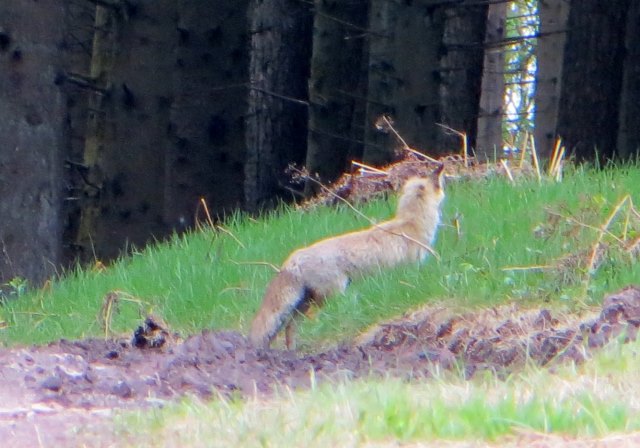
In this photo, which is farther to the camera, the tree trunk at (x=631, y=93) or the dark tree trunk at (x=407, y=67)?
the dark tree trunk at (x=407, y=67)

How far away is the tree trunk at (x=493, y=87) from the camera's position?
21500 millimetres

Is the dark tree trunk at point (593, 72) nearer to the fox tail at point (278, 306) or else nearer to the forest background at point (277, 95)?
the forest background at point (277, 95)

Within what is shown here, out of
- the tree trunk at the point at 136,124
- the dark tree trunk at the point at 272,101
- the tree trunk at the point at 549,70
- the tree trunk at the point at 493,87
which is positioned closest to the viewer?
the tree trunk at the point at 136,124

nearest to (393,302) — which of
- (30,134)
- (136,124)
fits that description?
(30,134)

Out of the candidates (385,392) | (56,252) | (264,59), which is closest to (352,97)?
(264,59)

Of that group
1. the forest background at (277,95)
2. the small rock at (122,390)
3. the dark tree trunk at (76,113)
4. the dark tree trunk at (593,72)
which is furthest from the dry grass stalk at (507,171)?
the dark tree trunk at (76,113)

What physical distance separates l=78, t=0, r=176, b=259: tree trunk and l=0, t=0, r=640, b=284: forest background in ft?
0.06

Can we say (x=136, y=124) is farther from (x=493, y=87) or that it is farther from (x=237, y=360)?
(x=237, y=360)

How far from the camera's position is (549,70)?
819 inches

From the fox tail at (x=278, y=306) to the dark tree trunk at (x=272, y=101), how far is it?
26.1 ft

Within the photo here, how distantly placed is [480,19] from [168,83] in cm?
393

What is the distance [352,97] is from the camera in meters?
16.8

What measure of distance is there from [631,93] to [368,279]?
264 inches

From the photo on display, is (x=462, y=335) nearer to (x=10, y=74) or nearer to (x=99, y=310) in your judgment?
(x=99, y=310)
